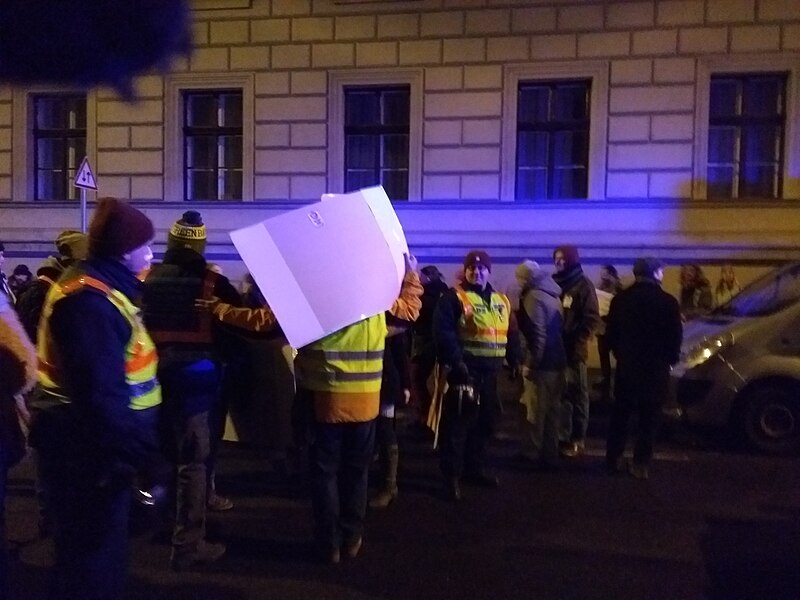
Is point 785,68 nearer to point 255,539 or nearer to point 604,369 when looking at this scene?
point 604,369

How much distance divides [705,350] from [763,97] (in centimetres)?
639

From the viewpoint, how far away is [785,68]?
11789mm

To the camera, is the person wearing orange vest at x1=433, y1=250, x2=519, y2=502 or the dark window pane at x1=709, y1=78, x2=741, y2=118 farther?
the dark window pane at x1=709, y1=78, x2=741, y2=118

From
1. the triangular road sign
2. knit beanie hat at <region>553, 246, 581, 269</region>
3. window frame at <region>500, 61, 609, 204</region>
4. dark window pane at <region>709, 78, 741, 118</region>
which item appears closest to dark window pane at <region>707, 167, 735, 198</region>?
dark window pane at <region>709, 78, 741, 118</region>

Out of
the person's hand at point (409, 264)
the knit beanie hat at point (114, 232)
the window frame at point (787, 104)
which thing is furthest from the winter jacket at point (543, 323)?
the window frame at point (787, 104)

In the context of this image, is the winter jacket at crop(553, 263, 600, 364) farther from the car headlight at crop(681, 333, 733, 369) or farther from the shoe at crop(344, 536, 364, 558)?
the shoe at crop(344, 536, 364, 558)

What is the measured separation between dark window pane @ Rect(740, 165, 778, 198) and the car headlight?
5508mm

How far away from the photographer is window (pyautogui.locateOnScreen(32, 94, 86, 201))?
14.2 metres

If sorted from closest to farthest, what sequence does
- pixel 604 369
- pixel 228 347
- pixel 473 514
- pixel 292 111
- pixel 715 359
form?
pixel 228 347 → pixel 473 514 → pixel 715 359 → pixel 604 369 → pixel 292 111

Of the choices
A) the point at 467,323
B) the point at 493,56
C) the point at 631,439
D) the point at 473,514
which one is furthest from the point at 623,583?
the point at 493,56

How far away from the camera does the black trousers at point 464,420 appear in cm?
555

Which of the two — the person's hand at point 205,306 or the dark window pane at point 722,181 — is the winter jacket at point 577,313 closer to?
the person's hand at point 205,306

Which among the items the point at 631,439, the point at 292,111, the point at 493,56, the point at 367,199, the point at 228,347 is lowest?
the point at 631,439

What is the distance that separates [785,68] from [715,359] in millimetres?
6409
